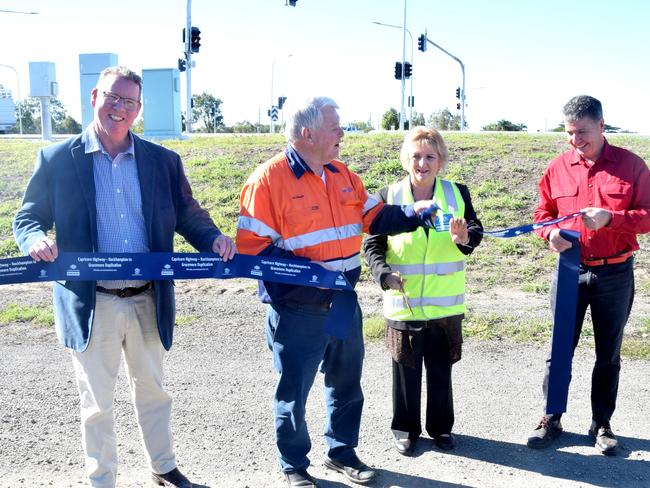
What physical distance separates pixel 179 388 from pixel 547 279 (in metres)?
5.18

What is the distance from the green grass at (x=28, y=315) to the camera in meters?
7.57

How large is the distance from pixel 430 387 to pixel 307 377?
102 centimetres

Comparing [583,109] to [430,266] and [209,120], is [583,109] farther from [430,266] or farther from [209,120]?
[209,120]

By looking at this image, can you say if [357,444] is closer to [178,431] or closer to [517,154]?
[178,431]

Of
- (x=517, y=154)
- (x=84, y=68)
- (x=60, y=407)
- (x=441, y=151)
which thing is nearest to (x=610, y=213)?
(x=441, y=151)

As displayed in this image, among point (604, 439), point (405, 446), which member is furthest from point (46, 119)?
point (604, 439)

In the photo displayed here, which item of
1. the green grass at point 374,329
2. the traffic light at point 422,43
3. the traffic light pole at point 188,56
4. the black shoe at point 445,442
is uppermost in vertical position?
the traffic light at point 422,43

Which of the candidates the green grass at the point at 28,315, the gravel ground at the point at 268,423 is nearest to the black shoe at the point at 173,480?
the gravel ground at the point at 268,423

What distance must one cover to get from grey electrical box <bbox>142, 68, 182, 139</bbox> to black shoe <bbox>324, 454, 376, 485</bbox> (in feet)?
68.3

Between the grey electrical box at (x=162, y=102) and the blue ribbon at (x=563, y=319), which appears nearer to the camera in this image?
the blue ribbon at (x=563, y=319)

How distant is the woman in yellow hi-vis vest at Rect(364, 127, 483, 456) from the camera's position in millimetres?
4516

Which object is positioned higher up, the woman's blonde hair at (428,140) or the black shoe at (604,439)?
the woman's blonde hair at (428,140)

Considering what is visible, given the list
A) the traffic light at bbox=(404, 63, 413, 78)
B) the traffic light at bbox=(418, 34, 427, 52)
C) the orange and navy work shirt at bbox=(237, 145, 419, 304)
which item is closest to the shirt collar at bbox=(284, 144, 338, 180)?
the orange and navy work shirt at bbox=(237, 145, 419, 304)

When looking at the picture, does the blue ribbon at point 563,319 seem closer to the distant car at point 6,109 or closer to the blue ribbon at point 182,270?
the blue ribbon at point 182,270
